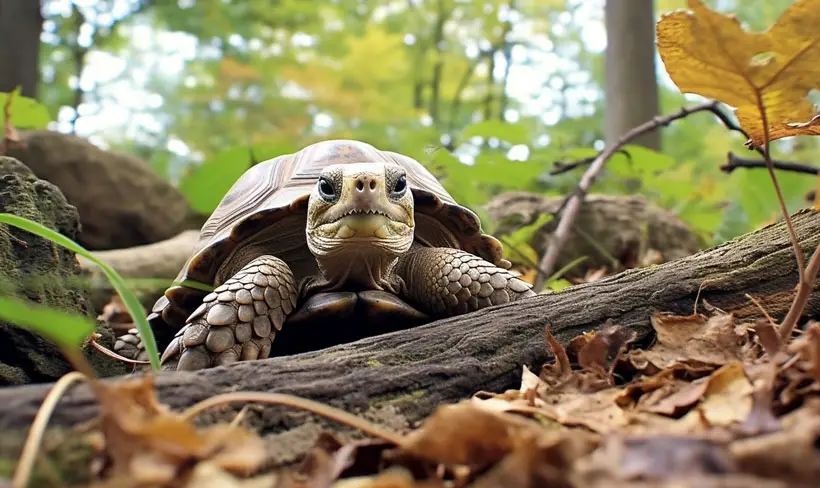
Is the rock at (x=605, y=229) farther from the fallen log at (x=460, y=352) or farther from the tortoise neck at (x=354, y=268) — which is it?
the fallen log at (x=460, y=352)

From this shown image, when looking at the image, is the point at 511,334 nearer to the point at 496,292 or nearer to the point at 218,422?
the point at 496,292

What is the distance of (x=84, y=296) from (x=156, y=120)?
8.77 meters

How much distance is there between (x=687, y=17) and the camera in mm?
1126

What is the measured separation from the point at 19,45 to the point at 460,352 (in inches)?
238

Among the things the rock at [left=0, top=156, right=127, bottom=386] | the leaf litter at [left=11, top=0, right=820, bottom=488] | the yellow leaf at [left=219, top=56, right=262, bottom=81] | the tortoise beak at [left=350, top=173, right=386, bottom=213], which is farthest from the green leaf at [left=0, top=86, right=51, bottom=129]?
the yellow leaf at [left=219, top=56, right=262, bottom=81]

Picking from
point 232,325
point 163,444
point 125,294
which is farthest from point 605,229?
point 163,444

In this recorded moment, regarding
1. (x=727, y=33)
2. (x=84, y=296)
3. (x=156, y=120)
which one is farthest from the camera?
(x=156, y=120)

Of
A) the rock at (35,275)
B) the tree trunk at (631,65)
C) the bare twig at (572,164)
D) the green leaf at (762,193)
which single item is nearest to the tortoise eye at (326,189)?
the rock at (35,275)

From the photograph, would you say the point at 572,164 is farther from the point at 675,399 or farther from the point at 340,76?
the point at 340,76

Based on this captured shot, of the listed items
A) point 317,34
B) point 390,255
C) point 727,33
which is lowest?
point 390,255

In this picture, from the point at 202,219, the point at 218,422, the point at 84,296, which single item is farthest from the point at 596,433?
the point at 202,219

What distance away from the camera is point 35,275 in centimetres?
198

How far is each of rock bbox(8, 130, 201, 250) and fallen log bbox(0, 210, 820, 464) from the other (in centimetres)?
448

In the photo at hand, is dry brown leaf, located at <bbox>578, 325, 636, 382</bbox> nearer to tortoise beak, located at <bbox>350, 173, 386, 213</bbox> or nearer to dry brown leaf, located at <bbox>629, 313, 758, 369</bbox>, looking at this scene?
dry brown leaf, located at <bbox>629, 313, 758, 369</bbox>
